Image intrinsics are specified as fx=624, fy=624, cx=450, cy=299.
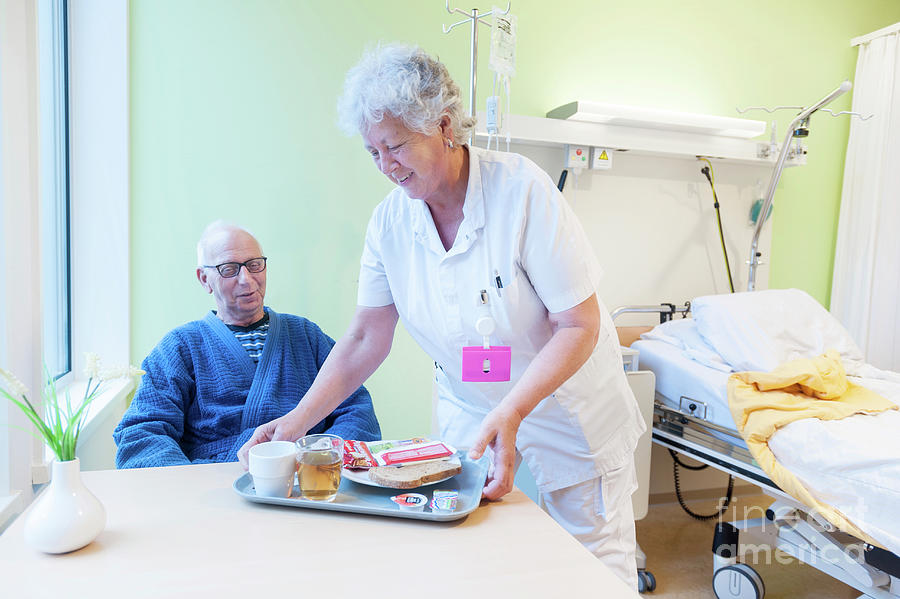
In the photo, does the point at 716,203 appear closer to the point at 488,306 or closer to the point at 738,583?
the point at 738,583

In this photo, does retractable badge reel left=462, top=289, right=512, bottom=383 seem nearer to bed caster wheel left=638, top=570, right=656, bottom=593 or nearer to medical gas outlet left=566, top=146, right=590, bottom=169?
bed caster wheel left=638, top=570, right=656, bottom=593

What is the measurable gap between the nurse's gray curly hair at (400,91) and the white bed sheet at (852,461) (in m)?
1.43

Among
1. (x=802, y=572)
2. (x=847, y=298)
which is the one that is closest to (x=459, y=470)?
(x=802, y=572)

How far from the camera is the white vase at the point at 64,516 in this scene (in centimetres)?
83

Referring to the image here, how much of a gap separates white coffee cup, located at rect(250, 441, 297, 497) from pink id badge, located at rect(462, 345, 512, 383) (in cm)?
36

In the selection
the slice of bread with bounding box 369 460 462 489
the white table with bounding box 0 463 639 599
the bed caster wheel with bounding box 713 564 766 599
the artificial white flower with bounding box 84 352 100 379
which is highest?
the artificial white flower with bounding box 84 352 100 379

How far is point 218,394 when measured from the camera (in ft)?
5.64

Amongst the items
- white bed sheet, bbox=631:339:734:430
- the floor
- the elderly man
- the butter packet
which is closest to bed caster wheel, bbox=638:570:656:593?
the floor

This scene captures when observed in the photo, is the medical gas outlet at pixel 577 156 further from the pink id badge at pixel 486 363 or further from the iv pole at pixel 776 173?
the pink id badge at pixel 486 363

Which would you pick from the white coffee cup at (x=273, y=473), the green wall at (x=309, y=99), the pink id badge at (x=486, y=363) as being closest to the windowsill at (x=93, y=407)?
the green wall at (x=309, y=99)

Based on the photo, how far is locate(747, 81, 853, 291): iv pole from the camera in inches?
101

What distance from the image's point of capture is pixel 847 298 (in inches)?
129

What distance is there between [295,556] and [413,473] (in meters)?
0.26

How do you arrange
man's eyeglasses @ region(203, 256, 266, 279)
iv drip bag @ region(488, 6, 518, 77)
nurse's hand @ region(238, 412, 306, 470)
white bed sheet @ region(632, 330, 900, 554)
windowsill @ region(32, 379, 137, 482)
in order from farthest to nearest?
1. iv drip bag @ region(488, 6, 518, 77)
2. man's eyeglasses @ region(203, 256, 266, 279)
3. white bed sheet @ region(632, 330, 900, 554)
4. windowsill @ region(32, 379, 137, 482)
5. nurse's hand @ region(238, 412, 306, 470)
